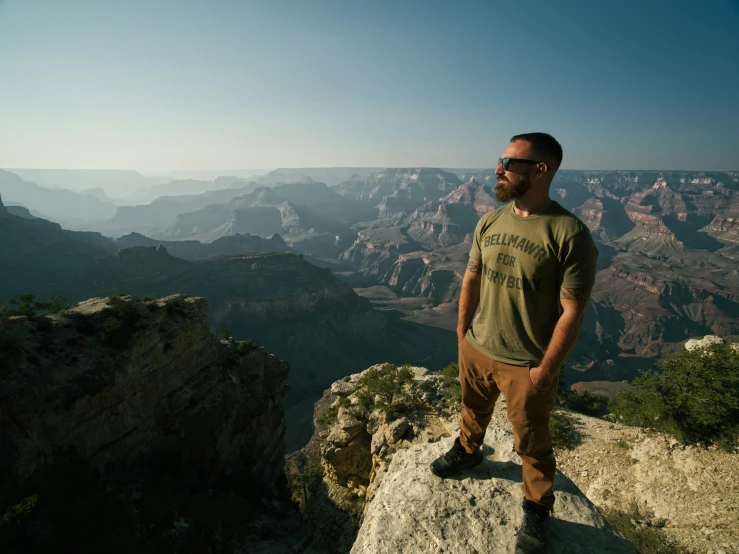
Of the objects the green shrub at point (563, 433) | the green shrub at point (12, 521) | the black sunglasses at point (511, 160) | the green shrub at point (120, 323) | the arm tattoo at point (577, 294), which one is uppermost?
the black sunglasses at point (511, 160)

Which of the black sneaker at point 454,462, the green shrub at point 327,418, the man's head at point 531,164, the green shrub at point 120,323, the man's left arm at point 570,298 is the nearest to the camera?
the man's left arm at point 570,298

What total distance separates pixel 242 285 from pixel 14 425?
7585 cm

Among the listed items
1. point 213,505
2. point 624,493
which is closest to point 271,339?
point 213,505

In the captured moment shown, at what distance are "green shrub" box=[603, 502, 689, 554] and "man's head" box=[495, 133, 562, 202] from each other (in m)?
6.45

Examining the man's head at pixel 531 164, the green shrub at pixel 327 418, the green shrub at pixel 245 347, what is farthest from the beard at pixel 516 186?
the green shrub at pixel 245 347

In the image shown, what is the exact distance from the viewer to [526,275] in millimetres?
3398

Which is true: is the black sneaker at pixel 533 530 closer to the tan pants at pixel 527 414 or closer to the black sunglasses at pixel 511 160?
the tan pants at pixel 527 414

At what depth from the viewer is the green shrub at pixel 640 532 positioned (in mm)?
6516

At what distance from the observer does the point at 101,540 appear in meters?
10.1

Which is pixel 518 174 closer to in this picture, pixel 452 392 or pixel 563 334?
pixel 563 334

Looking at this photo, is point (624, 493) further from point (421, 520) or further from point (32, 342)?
point (32, 342)

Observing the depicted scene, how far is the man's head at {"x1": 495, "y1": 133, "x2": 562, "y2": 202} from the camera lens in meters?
3.47

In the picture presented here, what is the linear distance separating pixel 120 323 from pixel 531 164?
17333mm

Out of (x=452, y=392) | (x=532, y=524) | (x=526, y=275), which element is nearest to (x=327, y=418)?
(x=452, y=392)
